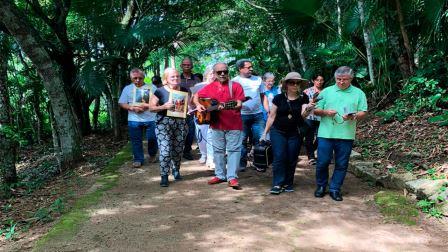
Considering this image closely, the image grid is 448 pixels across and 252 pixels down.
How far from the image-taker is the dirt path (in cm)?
396

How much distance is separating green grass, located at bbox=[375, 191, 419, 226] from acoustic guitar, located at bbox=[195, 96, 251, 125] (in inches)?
84.8

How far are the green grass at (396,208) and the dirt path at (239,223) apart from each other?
5.0 inches

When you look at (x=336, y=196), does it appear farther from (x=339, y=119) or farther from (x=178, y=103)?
(x=178, y=103)

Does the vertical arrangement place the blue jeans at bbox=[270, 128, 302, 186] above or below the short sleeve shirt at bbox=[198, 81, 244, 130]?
below

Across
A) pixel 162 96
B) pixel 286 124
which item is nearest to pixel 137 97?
pixel 162 96

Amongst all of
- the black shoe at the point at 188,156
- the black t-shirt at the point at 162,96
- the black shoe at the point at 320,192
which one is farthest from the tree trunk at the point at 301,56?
the black shoe at the point at 320,192

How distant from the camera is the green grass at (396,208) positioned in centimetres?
459

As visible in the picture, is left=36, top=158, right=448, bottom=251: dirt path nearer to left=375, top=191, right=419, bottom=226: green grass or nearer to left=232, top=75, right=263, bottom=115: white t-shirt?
left=375, top=191, right=419, bottom=226: green grass

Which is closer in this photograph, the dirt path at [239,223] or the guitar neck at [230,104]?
the dirt path at [239,223]

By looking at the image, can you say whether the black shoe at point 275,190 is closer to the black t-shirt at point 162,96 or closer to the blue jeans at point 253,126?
the blue jeans at point 253,126

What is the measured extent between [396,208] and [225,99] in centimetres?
247

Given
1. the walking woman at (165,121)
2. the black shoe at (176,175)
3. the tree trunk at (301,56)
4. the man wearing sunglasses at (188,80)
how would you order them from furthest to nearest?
the tree trunk at (301,56) → the man wearing sunglasses at (188,80) → the black shoe at (176,175) → the walking woman at (165,121)

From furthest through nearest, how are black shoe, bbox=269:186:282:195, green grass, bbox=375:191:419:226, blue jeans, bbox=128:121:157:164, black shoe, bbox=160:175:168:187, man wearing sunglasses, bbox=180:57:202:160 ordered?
man wearing sunglasses, bbox=180:57:202:160, blue jeans, bbox=128:121:157:164, black shoe, bbox=160:175:168:187, black shoe, bbox=269:186:282:195, green grass, bbox=375:191:419:226

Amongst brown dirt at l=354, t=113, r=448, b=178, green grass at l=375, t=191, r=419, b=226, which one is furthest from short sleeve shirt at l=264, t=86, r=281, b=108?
green grass at l=375, t=191, r=419, b=226
